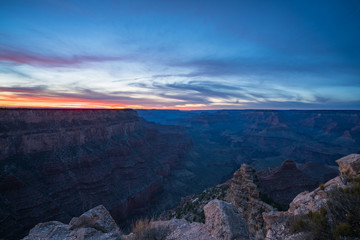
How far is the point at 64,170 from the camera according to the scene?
2894 centimetres

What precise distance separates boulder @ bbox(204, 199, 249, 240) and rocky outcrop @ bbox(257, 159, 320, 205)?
18688 mm

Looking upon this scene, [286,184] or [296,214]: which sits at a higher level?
[296,214]

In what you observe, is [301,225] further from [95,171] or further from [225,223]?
[95,171]

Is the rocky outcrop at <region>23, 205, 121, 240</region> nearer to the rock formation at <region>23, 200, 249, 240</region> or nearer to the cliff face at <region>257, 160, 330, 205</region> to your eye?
the rock formation at <region>23, 200, 249, 240</region>

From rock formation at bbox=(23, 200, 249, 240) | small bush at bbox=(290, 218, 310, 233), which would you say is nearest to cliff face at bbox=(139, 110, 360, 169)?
rock formation at bbox=(23, 200, 249, 240)

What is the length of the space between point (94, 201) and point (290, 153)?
89.7 metres

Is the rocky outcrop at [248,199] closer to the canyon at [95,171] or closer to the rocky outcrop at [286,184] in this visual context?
the canyon at [95,171]

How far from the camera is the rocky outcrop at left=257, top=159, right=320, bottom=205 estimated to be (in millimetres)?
22719

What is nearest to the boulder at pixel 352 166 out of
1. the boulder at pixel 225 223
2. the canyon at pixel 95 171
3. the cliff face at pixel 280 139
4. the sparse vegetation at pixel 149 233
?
the canyon at pixel 95 171

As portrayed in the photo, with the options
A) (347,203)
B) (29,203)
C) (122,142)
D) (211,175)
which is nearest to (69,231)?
(347,203)

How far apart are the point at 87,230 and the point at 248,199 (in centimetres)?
1135

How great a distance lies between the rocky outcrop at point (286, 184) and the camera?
22.7 meters

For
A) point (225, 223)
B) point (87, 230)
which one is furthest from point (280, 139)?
point (87, 230)

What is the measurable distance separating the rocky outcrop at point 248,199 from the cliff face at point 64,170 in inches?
927
